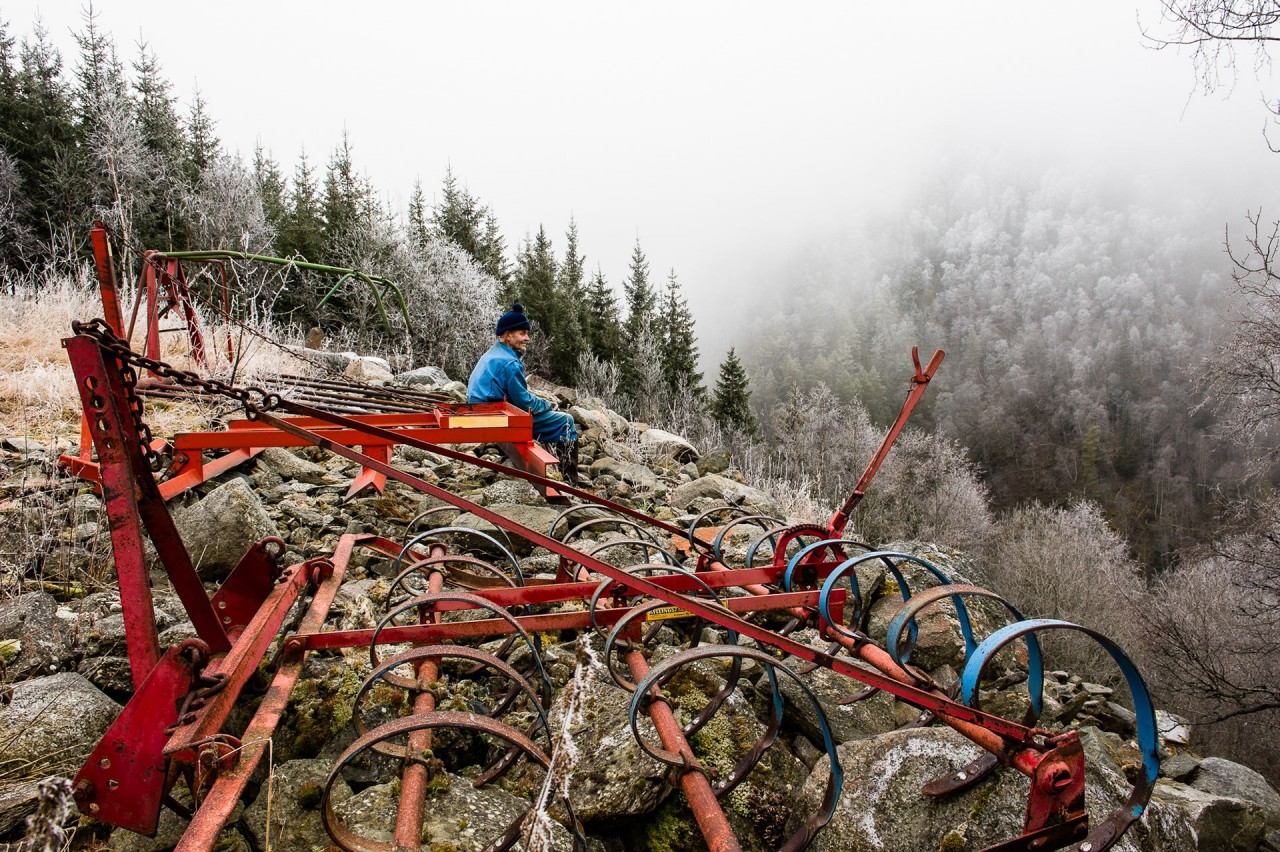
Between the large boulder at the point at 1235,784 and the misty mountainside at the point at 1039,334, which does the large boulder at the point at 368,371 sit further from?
the misty mountainside at the point at 1039,334

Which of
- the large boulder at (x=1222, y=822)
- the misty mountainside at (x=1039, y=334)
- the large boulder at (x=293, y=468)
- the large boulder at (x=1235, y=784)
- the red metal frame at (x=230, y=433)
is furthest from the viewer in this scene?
the misty mountainside at (x=1039, y=334)

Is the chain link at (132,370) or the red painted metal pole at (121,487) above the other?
the chain link at (132,370)

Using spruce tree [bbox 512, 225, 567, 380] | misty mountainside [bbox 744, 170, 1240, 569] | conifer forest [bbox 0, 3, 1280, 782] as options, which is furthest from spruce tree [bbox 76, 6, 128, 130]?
misty mountainside [bbox 744, 170, 1240, 569]

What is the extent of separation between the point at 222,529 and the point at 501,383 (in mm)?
3089

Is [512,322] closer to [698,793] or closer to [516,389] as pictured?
[516,389]

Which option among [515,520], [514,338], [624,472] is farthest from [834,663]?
[624,472]

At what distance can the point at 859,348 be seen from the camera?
92.9m

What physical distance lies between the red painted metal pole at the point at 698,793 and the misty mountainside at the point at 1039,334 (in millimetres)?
40608

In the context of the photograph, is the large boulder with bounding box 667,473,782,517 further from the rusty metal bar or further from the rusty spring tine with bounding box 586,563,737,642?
the rusty metal bar

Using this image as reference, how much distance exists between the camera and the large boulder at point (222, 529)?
3678 millimetres

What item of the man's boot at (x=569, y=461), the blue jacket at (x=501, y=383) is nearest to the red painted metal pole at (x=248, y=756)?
the blue jacket at (x=501, y=383)

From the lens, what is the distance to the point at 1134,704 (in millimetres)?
1907

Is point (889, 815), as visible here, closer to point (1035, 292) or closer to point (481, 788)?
point (481, 788)

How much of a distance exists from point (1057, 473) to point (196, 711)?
70142mm
